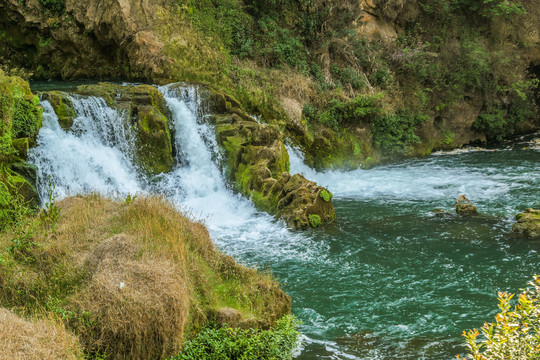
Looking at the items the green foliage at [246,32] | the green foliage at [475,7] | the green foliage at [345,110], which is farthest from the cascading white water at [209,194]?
the green foliage at [475,7]

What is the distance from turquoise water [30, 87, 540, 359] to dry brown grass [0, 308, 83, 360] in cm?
289

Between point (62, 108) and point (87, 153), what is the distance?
1.45m

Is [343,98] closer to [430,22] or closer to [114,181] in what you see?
[430,22]

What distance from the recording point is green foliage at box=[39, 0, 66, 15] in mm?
17891

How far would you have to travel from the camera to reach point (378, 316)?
721 centimetres

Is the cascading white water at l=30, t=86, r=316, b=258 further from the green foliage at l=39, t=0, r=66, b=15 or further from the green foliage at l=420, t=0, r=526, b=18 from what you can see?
the green foliage at l=420, t=0, r=526, b=18

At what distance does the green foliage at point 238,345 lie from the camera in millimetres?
5402

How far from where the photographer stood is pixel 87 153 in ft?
41.9

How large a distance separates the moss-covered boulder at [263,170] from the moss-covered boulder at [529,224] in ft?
13.5

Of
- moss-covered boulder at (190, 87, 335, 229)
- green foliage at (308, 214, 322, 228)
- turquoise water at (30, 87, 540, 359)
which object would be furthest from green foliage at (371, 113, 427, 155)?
green foliage at (308, 214, 322, 228)

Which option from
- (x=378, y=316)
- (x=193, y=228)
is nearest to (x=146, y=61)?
(x=193, y=228)

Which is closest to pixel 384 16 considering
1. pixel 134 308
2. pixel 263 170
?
pixel 263 170

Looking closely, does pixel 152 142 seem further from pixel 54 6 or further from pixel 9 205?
pixel 54 6

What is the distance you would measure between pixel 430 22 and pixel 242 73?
10.4m
